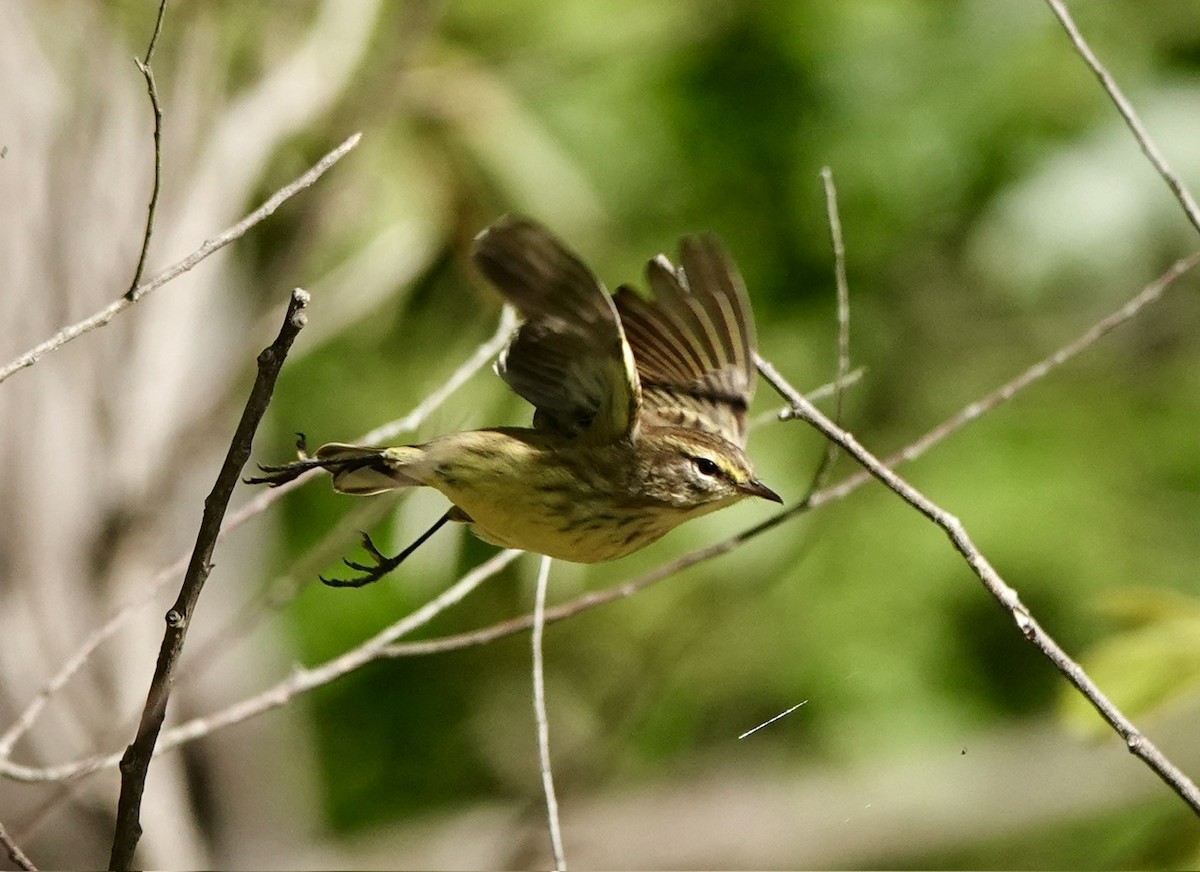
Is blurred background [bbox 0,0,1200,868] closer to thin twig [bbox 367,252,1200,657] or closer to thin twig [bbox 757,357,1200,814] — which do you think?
thin twig [bbox 367,252,1200,657]

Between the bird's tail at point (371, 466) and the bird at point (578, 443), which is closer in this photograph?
the bird at point (578, 443)

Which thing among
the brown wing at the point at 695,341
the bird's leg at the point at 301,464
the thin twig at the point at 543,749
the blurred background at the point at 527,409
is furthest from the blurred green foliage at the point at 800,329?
the thin twig at the point at 543,749

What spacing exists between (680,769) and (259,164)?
9.28ft

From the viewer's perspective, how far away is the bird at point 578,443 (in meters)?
2.19

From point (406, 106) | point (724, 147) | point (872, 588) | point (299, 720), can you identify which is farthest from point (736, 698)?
point (406, 106)

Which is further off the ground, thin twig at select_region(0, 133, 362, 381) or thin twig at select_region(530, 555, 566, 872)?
thin twig at select_region(0, 133, 362, 381)

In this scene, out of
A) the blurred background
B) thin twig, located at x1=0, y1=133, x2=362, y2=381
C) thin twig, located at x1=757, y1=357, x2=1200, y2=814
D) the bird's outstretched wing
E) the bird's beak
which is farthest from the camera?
the blurred background

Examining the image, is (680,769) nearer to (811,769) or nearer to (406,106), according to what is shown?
(811,769)

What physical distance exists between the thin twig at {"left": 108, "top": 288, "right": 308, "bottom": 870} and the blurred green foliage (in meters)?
2.07

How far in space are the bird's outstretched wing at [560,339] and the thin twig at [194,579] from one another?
417 millimetres

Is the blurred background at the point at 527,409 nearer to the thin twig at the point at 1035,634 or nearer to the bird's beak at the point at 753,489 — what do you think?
the bird's beak at the point at 753,489

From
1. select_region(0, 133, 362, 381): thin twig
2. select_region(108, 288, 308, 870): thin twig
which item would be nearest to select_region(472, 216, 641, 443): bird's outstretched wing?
select_region(0, 133, 362, 381): thin twig

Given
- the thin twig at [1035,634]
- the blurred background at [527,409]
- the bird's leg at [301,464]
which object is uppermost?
the blurred background at [527,409]

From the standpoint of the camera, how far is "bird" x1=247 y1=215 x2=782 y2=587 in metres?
2.19
